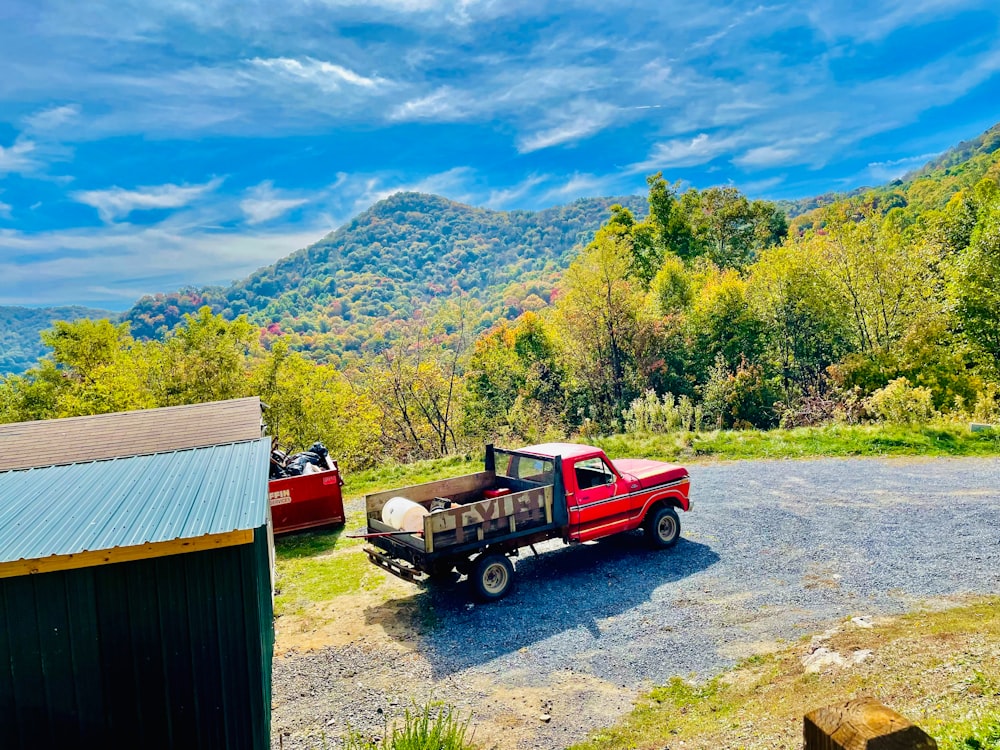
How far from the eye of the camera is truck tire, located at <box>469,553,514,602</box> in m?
8.96

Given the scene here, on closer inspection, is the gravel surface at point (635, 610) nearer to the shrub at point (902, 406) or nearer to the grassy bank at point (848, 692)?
the grassy bank at point (848, 692)

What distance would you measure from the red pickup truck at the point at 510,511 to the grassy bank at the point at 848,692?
120 inches

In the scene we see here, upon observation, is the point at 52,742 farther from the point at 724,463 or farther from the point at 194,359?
the point at 194,359

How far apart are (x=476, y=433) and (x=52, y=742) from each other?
1055 inches

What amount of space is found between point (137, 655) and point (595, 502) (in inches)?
255

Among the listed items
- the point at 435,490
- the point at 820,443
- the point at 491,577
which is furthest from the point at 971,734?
the point at 820,443

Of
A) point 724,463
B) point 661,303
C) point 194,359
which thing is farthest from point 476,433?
point 724,463

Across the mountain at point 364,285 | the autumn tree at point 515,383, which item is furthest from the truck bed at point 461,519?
the mountain at point 364,285

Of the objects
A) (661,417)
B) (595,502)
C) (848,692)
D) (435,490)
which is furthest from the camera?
(661,417)

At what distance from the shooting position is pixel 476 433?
104ft

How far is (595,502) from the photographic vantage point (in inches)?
390

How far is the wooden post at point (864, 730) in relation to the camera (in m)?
1.66

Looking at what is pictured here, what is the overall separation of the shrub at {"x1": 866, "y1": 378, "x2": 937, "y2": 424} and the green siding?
57.5 feet

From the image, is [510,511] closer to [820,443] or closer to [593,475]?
[593,475]
